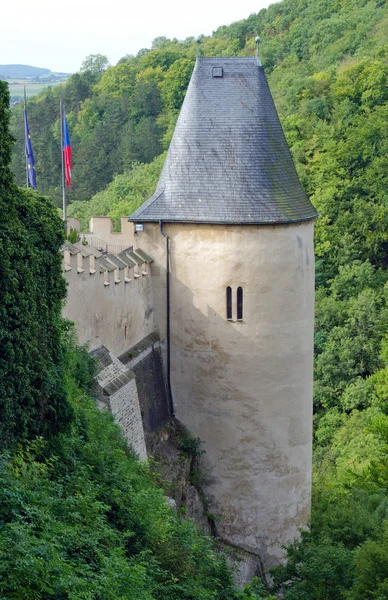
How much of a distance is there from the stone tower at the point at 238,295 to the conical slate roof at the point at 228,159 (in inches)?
0.8

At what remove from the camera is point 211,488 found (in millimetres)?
20875

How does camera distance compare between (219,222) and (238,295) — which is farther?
(238,295)

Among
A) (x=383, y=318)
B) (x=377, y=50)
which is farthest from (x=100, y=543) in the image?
(x=377, y=50)

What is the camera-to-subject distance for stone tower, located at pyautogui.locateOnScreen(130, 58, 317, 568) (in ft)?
66.1

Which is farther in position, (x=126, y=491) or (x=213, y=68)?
(x=213, y=68)

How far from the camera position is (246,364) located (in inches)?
806

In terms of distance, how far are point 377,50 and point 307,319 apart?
1656 inches

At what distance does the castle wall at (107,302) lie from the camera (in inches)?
672

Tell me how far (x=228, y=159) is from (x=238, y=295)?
2.56 metres

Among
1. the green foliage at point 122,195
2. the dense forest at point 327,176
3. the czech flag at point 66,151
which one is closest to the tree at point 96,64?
the dense forest at point 327,176

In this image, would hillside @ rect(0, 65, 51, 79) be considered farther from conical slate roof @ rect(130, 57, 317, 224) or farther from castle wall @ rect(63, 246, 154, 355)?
castle wall @ rect(63, 246, 154, 355)

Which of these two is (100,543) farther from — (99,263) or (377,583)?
(99,263)

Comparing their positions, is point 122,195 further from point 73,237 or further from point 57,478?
point 57,478

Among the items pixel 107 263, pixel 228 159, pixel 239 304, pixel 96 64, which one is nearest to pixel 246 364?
pixel 239 304
